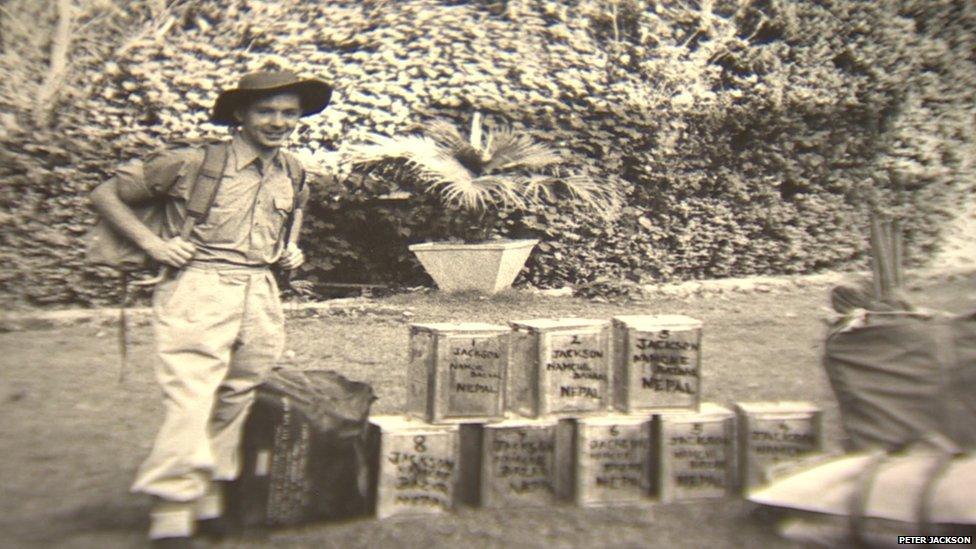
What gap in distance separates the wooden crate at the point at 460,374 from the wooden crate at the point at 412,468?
0.35 feet

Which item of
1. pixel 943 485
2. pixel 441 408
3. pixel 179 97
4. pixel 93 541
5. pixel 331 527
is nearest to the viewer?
pixel 943 485

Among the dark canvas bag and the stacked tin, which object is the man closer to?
the dark canvas bag


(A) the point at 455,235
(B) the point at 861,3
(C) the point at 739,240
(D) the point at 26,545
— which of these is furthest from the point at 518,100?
(D) the point at 26,545

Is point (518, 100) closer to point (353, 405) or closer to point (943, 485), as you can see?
point (353, 405)

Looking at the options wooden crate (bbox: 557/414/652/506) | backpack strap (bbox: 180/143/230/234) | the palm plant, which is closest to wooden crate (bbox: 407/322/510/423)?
wooden crate (bbox: 557/414/652/506)

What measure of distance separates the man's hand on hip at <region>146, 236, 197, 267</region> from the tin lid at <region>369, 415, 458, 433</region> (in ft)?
3.26

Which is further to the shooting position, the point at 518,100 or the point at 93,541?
the point at 518,100

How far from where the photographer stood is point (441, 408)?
3.49 meters

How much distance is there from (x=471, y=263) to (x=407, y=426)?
3648 millimetres

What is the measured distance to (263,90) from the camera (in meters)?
3.09

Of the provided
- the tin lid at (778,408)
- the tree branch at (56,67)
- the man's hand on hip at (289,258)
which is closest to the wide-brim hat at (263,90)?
the man's hand on hip at (289,258)

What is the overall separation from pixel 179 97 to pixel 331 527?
4832 mm

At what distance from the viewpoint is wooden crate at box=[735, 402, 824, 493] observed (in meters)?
3.57

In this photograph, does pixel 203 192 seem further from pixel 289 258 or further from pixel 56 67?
pixel 56 67
